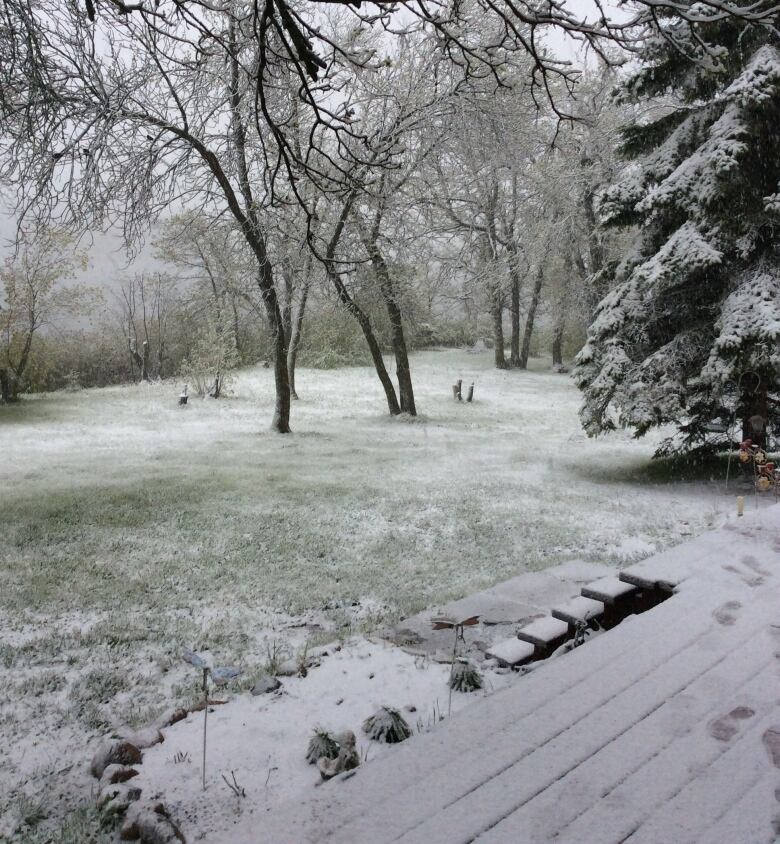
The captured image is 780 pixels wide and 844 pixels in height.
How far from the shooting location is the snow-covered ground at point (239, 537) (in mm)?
3607

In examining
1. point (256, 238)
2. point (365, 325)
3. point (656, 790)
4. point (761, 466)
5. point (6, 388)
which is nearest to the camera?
point (656, 790)

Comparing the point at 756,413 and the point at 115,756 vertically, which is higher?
the point at 756,413

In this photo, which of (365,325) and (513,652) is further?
(365,325)

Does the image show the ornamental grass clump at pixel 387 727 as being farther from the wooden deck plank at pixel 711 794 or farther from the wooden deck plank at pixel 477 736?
the wooden deck plank at pixel 711 794

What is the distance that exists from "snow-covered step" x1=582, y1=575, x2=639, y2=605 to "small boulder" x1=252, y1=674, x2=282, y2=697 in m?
1.59

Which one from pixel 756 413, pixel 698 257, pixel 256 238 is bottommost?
pixel 756 413

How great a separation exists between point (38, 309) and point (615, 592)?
58.6 ft

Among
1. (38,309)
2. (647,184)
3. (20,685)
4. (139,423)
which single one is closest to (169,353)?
(38,309)

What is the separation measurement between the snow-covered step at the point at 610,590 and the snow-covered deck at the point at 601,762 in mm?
611

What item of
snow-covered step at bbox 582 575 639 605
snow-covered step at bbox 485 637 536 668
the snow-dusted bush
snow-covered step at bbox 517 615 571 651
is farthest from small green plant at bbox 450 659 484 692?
the snow-dusted bush

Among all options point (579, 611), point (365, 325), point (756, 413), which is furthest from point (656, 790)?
point (365, 325)

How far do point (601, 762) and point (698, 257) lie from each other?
21.7ft

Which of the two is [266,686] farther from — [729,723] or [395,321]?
[395,321]

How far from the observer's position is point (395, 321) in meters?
14.2
